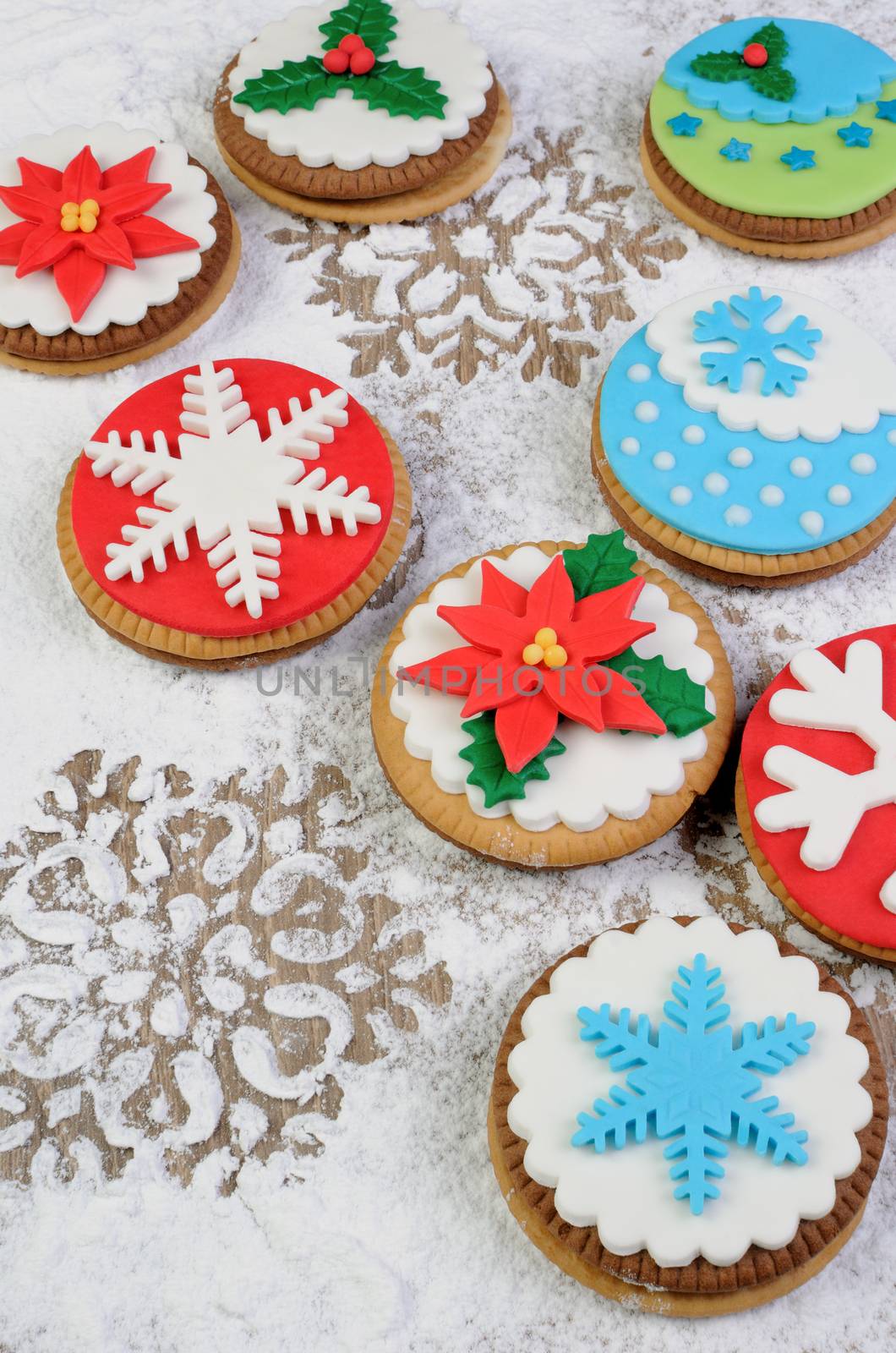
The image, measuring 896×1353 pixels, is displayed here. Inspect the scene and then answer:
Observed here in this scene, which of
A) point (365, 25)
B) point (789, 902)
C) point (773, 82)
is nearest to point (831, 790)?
point (789, 902)

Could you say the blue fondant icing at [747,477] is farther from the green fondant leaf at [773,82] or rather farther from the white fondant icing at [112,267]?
the white fondant icing at [112,267]

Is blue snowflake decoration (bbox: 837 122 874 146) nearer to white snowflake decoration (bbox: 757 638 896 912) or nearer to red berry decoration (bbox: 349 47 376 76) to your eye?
red berry decoration (bbox: 349 47 376 76)

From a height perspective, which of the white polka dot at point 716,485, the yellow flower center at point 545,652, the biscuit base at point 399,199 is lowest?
the yellow flower center at point 545,652

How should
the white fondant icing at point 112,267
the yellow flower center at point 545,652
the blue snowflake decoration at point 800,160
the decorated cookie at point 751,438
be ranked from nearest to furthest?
1. the yellow flower center at point 545,652
2. the decorated cookie at point 751,438
3. the white fondant icing at point 112,267
4. the blue snowflake decoration at point 800,160

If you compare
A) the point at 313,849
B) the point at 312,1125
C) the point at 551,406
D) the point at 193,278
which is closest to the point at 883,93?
the point at 551,406

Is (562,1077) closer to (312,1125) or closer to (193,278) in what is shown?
(312,1125)

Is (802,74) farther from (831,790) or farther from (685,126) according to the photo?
(831,790)

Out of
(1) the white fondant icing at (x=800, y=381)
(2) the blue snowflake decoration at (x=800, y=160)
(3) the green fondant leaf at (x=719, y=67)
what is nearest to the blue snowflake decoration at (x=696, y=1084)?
(1) the white fondant icing at (x=800, y=381)
